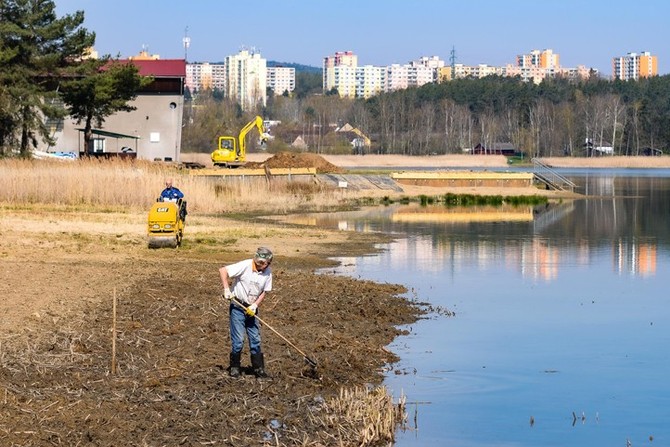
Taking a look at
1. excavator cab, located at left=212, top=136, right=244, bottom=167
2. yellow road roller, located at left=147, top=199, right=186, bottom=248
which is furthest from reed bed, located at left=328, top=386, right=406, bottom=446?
excavator cab, located at left=212, top=136, right=244, bottom=167

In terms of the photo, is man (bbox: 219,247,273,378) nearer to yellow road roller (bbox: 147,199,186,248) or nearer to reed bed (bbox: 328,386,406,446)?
reed bed (bbox: 328,386,406,446)

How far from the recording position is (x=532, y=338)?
19.3m

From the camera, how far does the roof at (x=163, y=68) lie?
80125mm

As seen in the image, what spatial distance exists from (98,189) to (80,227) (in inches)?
379

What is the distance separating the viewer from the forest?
492 feet

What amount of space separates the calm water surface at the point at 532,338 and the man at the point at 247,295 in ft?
6.71

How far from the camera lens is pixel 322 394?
45.7ft

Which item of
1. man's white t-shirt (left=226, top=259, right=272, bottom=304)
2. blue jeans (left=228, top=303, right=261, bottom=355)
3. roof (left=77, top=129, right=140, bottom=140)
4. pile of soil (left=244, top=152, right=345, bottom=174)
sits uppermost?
roof (left=77, top=129, right=140, bottom=140)

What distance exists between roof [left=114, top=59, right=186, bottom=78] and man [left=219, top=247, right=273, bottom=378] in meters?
67.0

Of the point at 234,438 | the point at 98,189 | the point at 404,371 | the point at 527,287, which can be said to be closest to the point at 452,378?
the point at 404,371

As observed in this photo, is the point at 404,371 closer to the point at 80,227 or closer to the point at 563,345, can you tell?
the point at 563,345

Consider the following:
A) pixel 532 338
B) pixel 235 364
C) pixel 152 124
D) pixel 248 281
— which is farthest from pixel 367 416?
pixel 152 124

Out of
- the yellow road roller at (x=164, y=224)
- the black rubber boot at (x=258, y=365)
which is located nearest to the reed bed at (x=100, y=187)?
the yellow road roller at (x=164, y=224)

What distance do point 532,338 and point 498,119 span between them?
151182 mm
